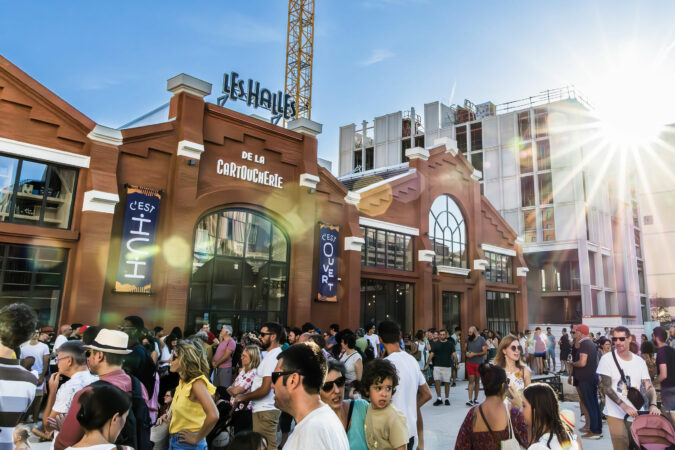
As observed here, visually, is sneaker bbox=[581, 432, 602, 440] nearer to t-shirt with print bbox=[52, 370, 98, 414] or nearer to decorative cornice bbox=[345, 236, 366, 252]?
t-shirt with print bbox=[52, 370, 98, 414]

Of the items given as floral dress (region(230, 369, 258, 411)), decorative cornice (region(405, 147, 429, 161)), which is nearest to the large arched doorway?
floral dress (region(230, 369, 258, 411))

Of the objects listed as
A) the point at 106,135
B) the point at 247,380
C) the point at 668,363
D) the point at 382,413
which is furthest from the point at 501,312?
the point at 382,413

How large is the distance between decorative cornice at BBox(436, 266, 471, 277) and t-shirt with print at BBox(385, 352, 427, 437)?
17845 millimetres

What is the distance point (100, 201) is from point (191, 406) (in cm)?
987

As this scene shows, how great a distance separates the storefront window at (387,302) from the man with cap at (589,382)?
36.4 ft

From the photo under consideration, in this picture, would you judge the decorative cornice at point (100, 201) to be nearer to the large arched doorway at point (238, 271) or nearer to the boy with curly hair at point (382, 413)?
the large arched doorway at point (238, 271)

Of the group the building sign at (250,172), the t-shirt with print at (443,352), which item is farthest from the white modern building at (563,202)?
the t-shirt with print at (443,352)

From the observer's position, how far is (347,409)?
12.8ft

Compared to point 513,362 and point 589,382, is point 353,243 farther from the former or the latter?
point 513,362

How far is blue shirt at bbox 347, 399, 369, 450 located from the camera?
381 centimetres

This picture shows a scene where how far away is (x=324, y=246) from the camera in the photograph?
58.3 ft

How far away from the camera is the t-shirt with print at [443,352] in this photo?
40.6 feet

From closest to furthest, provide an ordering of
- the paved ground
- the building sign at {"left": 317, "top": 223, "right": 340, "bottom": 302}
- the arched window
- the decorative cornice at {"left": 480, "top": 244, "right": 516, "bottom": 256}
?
the paved ground
the building sign at {"left": 317, "top": 223, "right": 340, "bottom": 302}
the arched window
the decorative cornice at {"left": 480, "top": 244, "right": 516, "bottom": 256}

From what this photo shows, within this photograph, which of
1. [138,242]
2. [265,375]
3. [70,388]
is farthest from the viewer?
[138,242]
